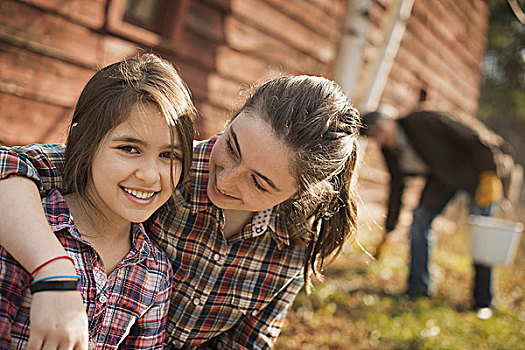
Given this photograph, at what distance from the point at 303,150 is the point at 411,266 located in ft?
11.8

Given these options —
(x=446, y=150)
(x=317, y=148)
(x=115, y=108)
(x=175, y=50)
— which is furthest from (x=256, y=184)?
(x=446, y=150)

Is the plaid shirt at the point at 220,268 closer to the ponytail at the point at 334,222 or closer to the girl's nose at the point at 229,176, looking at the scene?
the ponytail at the point at 334,222

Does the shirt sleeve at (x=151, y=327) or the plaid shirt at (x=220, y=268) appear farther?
the plaid shirt at (x=220, y=268)

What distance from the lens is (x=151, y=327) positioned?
5.26 ft

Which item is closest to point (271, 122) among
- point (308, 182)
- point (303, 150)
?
point (303, 150)

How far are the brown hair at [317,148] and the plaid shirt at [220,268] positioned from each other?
0.25 ft

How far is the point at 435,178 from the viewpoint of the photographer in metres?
4.91

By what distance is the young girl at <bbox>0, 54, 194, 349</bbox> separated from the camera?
1.43 m

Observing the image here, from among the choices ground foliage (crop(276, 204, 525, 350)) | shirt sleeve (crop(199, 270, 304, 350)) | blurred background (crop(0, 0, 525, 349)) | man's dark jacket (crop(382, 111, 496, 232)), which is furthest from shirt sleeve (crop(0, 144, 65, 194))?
man's dark jacket (crop(382, 111, 496, 232))

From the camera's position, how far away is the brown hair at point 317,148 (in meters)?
1.61

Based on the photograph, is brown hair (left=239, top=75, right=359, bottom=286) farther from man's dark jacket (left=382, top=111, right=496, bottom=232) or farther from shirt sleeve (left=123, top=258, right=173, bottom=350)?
man's dark jacket (left=382, top=111, right=496, bottom=232)

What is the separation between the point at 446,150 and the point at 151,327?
3656 millimetres

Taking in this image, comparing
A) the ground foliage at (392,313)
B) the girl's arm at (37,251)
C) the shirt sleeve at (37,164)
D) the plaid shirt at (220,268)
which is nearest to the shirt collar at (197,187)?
the plaid shirt at (220,268)

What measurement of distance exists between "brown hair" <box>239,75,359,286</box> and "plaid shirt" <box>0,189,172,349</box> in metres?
0.50
